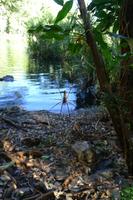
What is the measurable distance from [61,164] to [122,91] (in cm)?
119

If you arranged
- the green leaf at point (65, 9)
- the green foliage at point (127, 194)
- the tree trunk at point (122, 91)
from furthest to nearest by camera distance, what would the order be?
1. the green foliage at point (127, 194)
2. the tree trunk at point (122, 91)
3. the green leaf at point (65, 9)

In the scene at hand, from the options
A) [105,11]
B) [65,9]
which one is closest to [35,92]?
[105,11]

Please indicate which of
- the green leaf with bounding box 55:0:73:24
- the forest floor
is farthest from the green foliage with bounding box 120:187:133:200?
the green leaf with bounding box 55:0:73:24

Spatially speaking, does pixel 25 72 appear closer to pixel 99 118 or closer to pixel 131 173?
pixel 99 118

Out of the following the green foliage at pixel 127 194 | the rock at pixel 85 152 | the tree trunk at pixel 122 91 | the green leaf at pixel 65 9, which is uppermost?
the green leaf at pixel 65 9

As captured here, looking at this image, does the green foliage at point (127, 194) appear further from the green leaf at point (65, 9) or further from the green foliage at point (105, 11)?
the green leaf at point (65, 9)

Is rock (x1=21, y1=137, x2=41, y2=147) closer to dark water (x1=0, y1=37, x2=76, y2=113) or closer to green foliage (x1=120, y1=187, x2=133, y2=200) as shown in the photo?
green foliage (x1=120, y1=187, x2=133, y2=200)

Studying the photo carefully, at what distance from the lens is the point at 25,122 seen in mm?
7109

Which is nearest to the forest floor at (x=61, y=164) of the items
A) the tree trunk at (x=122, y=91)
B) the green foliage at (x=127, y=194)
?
the green foliage at (x=127, y=194)

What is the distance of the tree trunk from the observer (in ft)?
11.5

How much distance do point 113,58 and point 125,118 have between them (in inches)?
33.2

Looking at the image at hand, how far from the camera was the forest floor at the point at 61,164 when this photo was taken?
4.15m

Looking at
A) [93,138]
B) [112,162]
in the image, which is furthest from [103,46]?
[93,138]

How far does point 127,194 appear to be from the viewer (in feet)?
12.7
